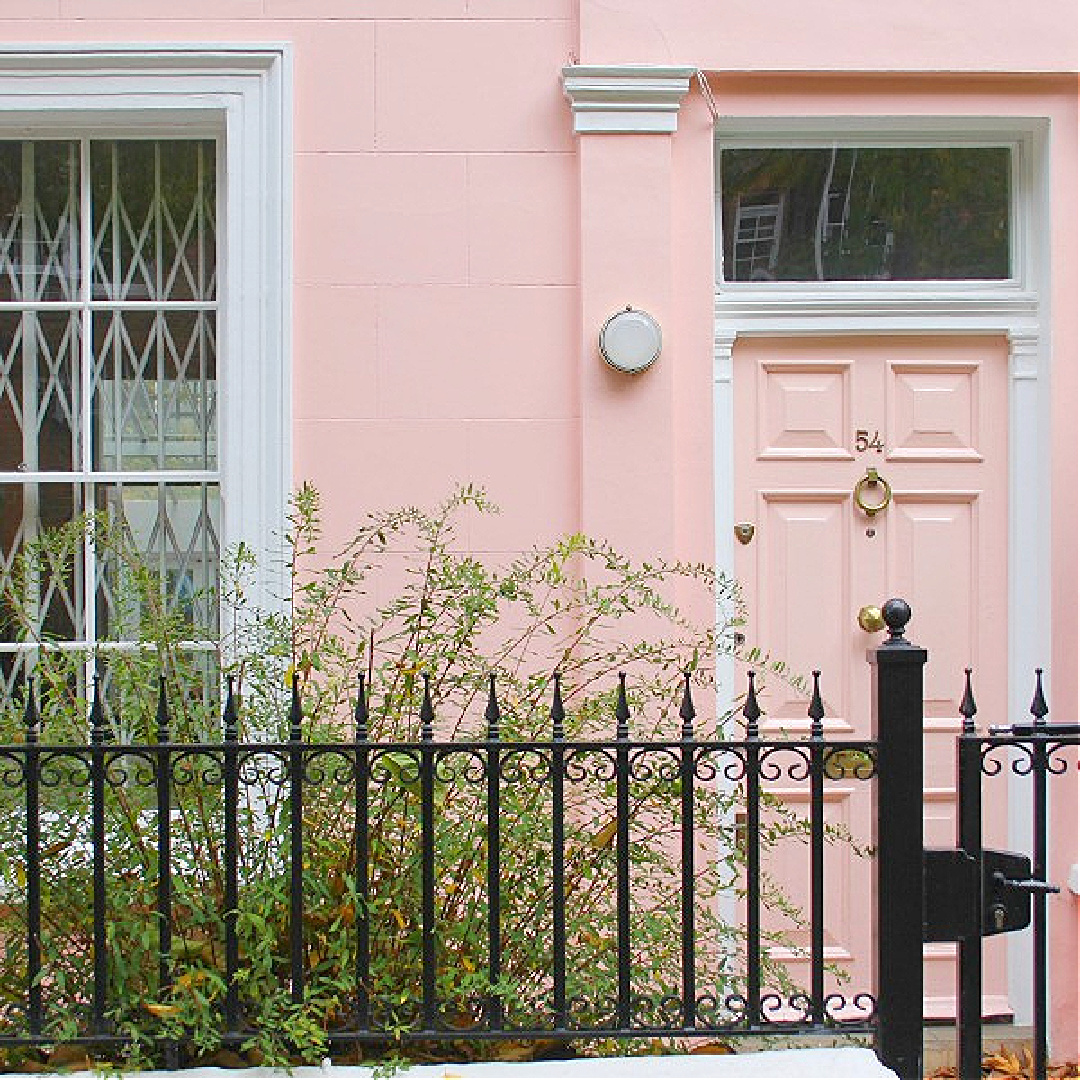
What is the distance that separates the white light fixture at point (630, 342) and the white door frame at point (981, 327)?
38 cm

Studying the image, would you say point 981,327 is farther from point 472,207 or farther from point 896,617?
point 896,617

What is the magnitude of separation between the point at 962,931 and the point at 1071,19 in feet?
10.1

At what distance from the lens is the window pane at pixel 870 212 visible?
523 centimetres

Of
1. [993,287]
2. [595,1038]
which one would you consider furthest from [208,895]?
[993,287]

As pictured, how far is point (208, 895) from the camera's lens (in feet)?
11.4

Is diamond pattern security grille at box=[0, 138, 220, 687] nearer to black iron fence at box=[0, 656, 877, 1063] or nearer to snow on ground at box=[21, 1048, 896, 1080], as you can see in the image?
black iron fence at box=[0, 656, 877, 1063]

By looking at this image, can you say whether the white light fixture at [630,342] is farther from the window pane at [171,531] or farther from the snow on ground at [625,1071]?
the snow on ground at [625,1071]

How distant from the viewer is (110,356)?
16.7 ft

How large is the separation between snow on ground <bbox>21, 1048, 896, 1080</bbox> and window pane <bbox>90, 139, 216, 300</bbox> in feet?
8.85

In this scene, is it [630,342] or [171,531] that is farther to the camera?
[171,531]

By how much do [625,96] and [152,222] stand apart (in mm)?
1633

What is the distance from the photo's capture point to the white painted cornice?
15.8 ft

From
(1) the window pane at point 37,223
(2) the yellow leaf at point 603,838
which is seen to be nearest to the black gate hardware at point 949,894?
(2) the yellow leaf at point 603,838

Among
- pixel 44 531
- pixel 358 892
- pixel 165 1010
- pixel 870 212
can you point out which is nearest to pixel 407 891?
pixel 358 892
